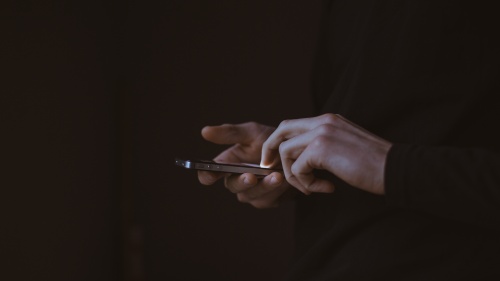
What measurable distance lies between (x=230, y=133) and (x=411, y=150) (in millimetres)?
449

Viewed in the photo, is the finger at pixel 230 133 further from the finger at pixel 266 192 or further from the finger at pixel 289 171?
the finger at pixel 289 171

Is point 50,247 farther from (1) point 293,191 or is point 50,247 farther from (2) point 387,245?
(2) point 387,245

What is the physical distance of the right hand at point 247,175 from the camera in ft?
2.80

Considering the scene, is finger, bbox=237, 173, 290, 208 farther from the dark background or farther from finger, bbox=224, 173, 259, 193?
the dark background

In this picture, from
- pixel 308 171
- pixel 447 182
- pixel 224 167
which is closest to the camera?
pixel 447 182

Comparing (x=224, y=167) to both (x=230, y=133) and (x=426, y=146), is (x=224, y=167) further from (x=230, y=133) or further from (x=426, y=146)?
(x=426, y=146)

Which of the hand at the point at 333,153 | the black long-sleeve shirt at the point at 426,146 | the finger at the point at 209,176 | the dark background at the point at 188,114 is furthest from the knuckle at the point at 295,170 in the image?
the dark background at the point at 188,114

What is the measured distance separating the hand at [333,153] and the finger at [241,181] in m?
0.11

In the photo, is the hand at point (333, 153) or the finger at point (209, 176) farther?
the finger at point (209, 176)

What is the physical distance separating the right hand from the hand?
0.12 metres

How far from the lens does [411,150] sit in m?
0.59

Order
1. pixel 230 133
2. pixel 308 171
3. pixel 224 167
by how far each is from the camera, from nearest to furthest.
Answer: pixel 308 171 → pixel 224 167 → pixel 230 133

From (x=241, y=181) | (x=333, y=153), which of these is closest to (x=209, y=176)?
(x=241, y=181)

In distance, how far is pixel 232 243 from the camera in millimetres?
2262
